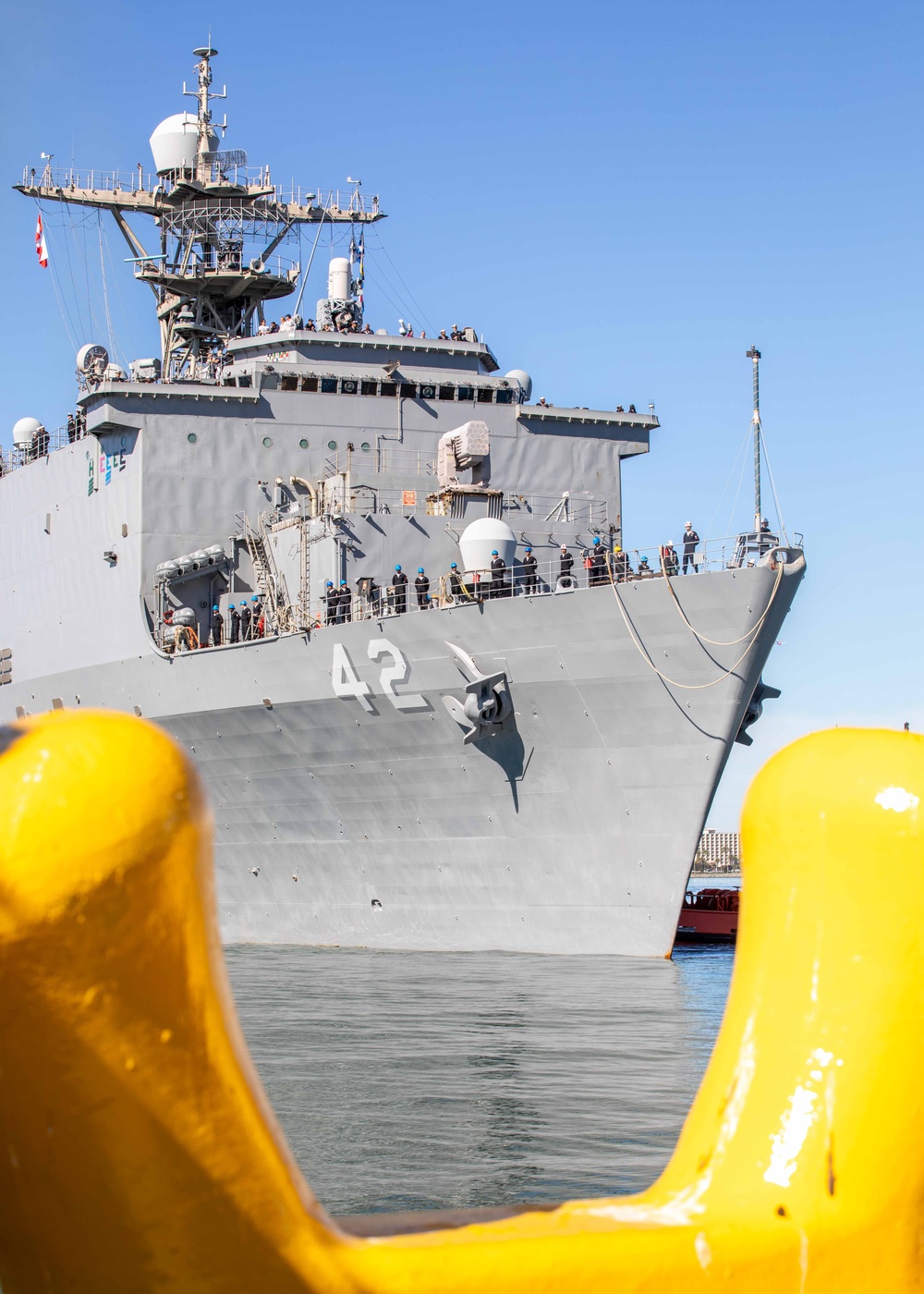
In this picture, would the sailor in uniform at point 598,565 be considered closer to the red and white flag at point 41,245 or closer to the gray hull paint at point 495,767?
the gray hull paint at point 495,767

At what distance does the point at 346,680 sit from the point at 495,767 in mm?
2264

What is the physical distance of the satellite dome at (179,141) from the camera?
27766 mm

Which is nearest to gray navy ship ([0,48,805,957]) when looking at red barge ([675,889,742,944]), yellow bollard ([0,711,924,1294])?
red barge ([675,889,742,944])

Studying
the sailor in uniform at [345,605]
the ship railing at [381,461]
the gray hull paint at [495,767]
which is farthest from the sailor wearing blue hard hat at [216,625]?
the ship railing at [381,461]

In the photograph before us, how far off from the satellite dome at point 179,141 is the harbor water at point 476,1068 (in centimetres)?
1720

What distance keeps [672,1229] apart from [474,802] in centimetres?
1512

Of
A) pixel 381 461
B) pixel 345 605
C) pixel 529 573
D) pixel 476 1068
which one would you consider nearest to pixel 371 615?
pixel 345 605

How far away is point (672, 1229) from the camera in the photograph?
220cm

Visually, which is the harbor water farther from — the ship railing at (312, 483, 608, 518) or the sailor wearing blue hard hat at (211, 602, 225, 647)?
the ship railing at (312, 483, 608, 518)

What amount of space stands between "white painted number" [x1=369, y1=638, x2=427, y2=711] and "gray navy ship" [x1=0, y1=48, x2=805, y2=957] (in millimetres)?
41

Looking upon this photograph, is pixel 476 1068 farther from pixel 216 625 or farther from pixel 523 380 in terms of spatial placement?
pixel 523 380

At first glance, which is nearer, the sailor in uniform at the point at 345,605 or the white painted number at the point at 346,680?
the white painted number at the point at 346,680

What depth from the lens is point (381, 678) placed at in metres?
17.5

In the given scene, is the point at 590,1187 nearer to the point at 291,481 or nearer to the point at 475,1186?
the point at 475,1186
